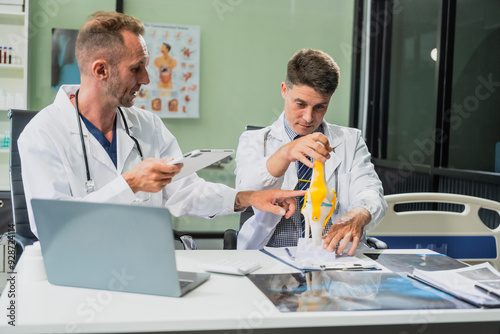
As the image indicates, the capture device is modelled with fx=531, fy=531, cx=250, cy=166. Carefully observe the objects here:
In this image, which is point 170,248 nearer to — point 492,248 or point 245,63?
point 492,248

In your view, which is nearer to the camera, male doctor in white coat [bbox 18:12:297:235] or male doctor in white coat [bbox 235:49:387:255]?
male doctor in white coat [bbox 18:12:297:235]

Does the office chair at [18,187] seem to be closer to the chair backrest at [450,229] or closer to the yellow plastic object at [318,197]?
the yellow plastic object at [318,197]

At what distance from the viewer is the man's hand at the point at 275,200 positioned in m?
1.69

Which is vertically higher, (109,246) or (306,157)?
(306,157)

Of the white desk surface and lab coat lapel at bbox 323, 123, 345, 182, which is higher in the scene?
lab coat lapel at bbox 323, 123, 345, 182

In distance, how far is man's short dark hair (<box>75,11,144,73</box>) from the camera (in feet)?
5.97

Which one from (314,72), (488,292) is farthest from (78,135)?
(488,292)

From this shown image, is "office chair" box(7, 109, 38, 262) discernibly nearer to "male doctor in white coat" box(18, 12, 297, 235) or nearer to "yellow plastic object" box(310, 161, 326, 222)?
"male doctor in white coat" box(18, 12, 297, 235)

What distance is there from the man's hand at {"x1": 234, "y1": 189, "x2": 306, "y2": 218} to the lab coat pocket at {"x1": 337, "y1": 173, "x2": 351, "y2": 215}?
15.1 inches

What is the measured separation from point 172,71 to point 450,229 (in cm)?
270

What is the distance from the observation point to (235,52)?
14.0 feet

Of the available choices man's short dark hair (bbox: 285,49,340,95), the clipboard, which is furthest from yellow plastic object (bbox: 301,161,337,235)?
man's short dark hair (bbox: 285,49,340,95)

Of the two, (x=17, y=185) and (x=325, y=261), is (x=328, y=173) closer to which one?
(x=325, y=261)

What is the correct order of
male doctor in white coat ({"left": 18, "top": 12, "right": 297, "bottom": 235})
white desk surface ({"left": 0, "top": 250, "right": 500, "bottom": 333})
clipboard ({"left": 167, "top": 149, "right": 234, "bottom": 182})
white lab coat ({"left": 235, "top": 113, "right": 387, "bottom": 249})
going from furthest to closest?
white lab coat ({"left": 235, "top": 113, "right": 387, "bottom": 249}), male doctor in white coat ({"left": 18, "top": 12, "right": 297, "bottom": 235}), clipboard ({"left": 167, "top": 149, "right": 234, "bottom": 182}), white desk surface ({"left": 0, "top": 250, "right": 500, "bottom": 333})
